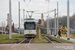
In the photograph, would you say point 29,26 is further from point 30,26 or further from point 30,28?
point 30,28

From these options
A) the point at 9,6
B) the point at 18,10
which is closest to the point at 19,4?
the point at 18,10

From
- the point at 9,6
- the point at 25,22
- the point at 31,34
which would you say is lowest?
the point at 31,34

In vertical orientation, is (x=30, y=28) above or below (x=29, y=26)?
below

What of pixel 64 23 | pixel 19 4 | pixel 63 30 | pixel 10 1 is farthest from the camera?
pixel 64 23

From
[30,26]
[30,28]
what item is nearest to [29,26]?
[30,26]

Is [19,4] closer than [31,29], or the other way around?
[31,29]

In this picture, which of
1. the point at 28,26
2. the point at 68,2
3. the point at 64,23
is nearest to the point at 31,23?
the point at 28,26

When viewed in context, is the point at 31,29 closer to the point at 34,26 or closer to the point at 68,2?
the point at 34,26

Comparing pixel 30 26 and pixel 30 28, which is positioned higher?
pixel 30 26

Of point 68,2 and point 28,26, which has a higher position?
point 68,2

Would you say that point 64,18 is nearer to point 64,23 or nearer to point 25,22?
point 64,23

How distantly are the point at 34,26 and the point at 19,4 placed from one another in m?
10.4

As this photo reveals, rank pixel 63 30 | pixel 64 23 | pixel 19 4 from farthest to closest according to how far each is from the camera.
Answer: pixel 64 23
pixel 19 4
pixel 63 30

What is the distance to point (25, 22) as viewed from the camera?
3925cm
